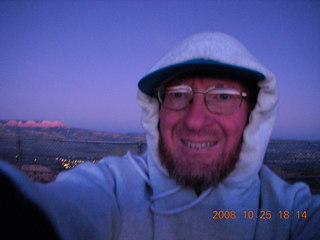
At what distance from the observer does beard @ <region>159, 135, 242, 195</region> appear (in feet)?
4.71

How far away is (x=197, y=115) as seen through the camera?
1.49 metres

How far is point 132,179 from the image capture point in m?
1.44

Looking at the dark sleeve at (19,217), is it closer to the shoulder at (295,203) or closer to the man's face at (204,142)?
the man's face at (204,142)

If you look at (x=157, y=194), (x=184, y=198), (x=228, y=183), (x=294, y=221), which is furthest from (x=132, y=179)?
(x=294, y=221)

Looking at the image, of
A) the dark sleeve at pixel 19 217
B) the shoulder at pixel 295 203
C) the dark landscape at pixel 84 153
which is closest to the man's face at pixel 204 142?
the shoulder at pixel 295 203

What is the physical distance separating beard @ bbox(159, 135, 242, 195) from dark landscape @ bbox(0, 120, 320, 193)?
3.68 m

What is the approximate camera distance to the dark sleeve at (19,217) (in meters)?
0.44

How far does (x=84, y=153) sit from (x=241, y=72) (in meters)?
5.88

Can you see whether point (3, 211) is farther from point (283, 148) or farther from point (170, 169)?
point (283, 148)

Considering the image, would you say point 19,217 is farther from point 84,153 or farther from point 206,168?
point 84,153

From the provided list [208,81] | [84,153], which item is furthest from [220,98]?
[84,153]

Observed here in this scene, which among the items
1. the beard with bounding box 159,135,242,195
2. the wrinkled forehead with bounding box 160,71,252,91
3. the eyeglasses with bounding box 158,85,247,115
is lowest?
the beard with bounding box 159,135,242,195

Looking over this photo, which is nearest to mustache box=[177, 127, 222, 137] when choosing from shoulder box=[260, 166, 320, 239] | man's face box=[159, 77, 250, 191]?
man's face box=[159, 77, 250, 191]

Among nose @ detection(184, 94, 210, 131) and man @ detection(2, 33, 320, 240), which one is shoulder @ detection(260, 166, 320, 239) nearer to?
man @ detection(2, 33, 320, 240)
